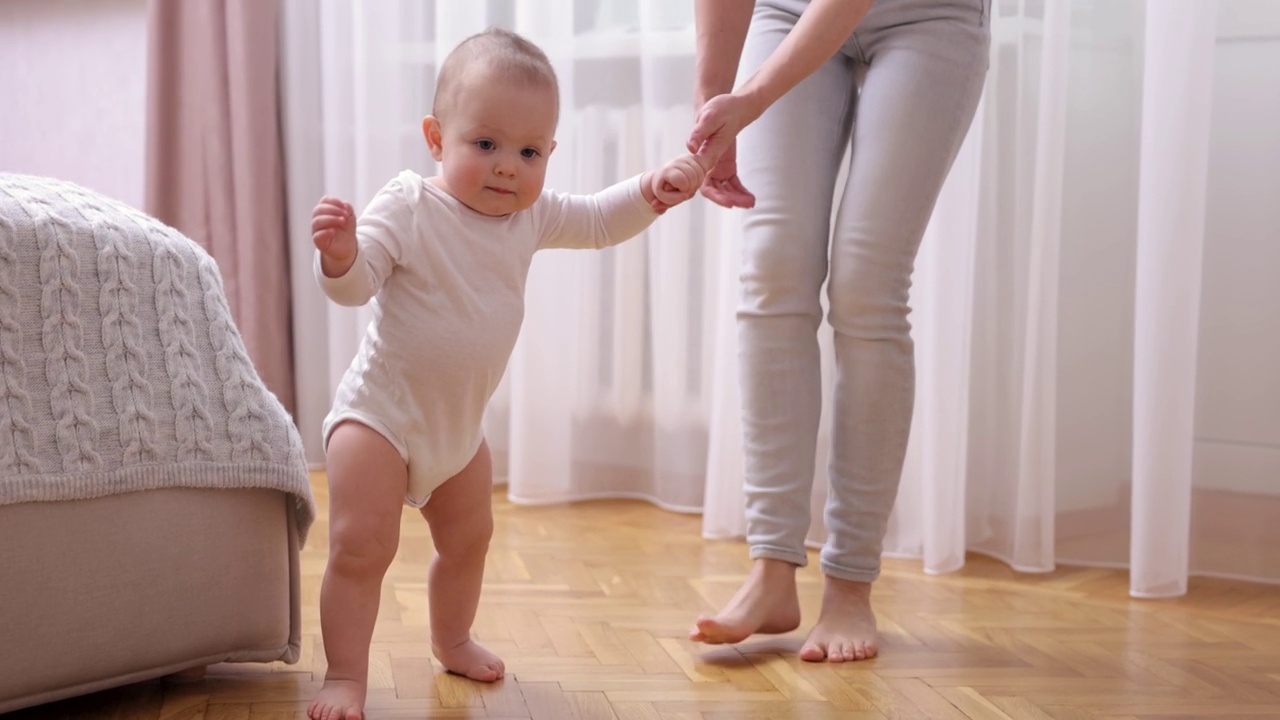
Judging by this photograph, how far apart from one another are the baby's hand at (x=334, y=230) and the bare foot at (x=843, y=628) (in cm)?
70

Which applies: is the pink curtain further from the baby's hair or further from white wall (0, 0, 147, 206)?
the baby's hair

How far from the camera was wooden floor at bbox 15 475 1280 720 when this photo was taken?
1.28 meters

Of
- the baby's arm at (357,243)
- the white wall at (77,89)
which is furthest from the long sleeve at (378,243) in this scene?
the white wall at (77,89)

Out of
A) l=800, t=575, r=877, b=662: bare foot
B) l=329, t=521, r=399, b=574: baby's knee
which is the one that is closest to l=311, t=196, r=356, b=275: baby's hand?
l=329, t=521, r=399, b=574: baby's knee

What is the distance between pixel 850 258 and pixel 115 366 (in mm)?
794

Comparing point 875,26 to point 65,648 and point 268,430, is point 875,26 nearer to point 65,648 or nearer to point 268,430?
point 268,430

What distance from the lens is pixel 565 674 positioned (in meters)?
1.39

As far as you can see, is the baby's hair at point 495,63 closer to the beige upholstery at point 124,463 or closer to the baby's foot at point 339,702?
the beige upholstery at point 124,463

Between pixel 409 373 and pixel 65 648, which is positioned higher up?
pixel 409 373

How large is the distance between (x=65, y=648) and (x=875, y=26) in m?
1.08

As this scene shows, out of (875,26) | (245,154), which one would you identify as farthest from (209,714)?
(245,154)

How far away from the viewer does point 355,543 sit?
3.98 ft

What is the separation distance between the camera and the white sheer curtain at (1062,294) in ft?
6.19

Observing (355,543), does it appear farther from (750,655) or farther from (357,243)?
(750,655)
